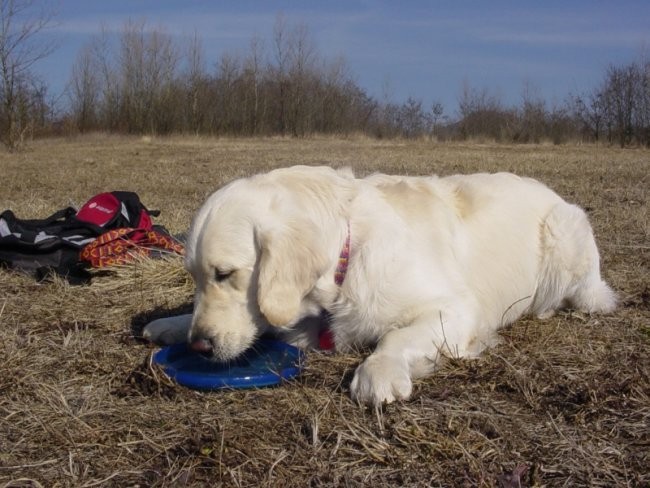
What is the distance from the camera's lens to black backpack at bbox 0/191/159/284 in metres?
4.68

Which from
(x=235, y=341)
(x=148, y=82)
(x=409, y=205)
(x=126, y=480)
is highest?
(x=148, y=82)

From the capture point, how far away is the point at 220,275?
9.20 feet

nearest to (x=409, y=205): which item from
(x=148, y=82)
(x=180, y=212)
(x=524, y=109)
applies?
(x=180, y=212)

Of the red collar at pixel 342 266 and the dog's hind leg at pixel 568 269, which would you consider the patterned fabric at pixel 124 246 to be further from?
the dog's hind leg at pixel 568 269

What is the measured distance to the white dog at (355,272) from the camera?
9.07ft

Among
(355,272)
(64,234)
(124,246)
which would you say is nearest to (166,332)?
(355,272)

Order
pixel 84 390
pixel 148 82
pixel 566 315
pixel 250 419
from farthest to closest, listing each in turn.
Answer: pixel 148 82, pixel 566 315, pixel 84 390, pixel 250 419

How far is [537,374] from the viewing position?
2.78 m

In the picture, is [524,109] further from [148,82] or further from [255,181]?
[255,181]

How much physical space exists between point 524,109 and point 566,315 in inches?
1569

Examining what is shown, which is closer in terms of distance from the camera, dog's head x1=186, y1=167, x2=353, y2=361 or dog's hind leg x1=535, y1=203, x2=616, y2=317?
dog's head x1=186, y1=167, x2=353, y2=361

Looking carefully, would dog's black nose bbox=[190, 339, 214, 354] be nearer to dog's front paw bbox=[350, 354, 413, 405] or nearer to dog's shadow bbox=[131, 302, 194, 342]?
dog's front paw bbox=[350, 354, 413, 405]

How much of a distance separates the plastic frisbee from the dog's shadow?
0.64 metres

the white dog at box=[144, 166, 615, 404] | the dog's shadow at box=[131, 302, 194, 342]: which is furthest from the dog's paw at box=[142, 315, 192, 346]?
the dog's shadow at box=[131, 302, 194, 342]
